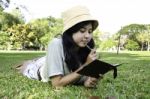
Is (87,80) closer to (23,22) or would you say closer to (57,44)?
(57,44)

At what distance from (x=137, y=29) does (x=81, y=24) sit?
90285 millimetres

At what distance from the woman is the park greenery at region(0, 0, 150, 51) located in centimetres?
6360

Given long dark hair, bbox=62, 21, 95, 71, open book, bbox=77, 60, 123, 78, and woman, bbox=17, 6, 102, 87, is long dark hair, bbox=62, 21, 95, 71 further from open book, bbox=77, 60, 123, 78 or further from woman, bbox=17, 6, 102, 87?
open book, bbox=77, 60, 123, 78

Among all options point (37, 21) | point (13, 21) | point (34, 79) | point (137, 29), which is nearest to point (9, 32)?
point (13, 21)

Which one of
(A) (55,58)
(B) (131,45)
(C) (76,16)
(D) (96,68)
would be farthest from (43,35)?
(D) (96,68)

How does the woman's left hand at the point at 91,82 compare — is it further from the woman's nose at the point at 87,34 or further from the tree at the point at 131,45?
the tree at the point at 131,45

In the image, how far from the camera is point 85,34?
448 cm

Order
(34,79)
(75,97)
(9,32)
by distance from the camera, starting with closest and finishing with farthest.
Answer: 1. (75,97)
2. (34,79)
3. (9,32)

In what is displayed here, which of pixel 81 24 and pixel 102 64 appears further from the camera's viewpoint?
pixel 81 24

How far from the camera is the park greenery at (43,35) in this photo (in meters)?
74.4

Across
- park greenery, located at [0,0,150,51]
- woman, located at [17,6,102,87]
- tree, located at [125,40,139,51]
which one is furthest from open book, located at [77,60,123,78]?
tree, located at [125,40,139,51]

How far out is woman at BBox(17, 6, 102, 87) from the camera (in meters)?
4.51

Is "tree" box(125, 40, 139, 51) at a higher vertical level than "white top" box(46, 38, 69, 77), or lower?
lower

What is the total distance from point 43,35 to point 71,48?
257 ft
